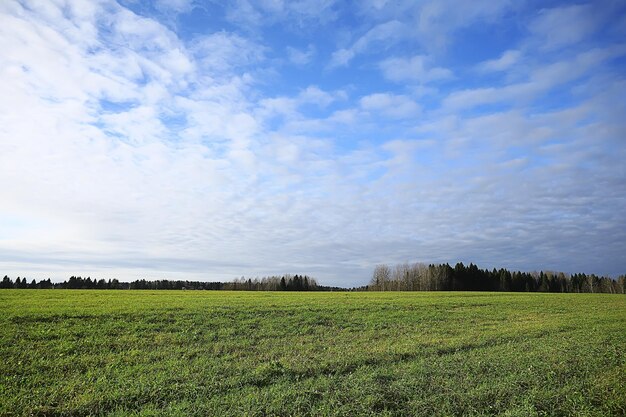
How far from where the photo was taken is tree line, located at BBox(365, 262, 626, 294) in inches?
5512

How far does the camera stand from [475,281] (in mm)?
139250

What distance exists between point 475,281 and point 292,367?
140 metres

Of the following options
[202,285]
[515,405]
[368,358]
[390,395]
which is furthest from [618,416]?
[202,285]

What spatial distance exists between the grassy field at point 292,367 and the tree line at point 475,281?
120m

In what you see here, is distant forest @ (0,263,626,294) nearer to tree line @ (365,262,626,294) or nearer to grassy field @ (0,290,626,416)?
tree line @ (365,262,626,294)

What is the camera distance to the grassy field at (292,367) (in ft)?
34.3

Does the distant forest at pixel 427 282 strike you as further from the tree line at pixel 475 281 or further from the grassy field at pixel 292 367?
the grassy field at pixel 292 367

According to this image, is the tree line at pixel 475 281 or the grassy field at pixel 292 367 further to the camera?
the tree line at pixel 475 281

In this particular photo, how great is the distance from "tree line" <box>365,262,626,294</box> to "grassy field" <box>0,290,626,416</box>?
393ft

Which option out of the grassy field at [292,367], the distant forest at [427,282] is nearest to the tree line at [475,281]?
the distant forest at [427,282]

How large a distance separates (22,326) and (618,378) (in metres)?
27.3

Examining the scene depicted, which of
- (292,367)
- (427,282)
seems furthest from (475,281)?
(292,367)

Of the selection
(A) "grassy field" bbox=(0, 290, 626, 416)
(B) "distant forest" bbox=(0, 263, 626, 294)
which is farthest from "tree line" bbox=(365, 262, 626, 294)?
(A) "grassy field" bbox=(0, 290, 626, 416)

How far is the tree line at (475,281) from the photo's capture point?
140 metres
